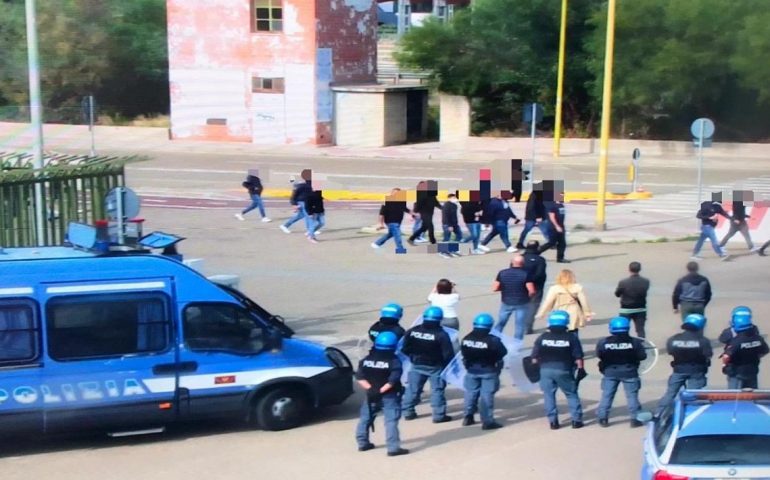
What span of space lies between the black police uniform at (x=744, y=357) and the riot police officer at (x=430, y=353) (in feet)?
9.37

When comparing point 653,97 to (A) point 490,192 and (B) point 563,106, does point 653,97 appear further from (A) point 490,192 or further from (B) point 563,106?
(A) point 490,192

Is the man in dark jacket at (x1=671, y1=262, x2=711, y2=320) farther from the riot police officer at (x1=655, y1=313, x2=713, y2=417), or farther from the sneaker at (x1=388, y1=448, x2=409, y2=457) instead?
the sneaker at (x1=388, y1=448, x2=409, y2=457)

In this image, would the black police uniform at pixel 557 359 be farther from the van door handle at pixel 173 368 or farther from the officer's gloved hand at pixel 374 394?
the van door handle at pixel 173 368

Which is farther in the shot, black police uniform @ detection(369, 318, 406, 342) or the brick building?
the brick building

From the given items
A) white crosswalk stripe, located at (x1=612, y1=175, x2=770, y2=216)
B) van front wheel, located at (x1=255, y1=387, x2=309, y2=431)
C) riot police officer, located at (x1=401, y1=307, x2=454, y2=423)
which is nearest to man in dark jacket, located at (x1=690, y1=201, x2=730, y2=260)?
white crosswalk stripe, located at (x1=612, y1=175, x2=770, y2=216)

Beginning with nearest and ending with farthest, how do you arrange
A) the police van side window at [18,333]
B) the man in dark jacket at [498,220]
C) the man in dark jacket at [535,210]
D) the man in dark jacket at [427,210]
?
1. the police van side window at [18,333]
2. the man in dark jacket at [535,210]
3. the man in dark jacket at [498,220]
4. the man in dark jacket at [427,210]

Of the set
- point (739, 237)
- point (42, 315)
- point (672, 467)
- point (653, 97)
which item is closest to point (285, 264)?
point (739, 237)

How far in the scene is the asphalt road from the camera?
10.5 meters

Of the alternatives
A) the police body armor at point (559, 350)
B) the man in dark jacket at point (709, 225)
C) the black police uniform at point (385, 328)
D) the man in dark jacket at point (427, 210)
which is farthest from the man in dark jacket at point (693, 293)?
the man in dark jacket at point (427, 210)

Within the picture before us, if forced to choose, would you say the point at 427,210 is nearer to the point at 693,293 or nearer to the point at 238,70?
the point at 693,293

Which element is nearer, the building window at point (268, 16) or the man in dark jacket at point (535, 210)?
the man in dark jacket at point (535, 210)

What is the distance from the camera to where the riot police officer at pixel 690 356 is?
11258 millimetres

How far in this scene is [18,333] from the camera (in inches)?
423

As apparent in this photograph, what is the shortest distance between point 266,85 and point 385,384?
123 feet
